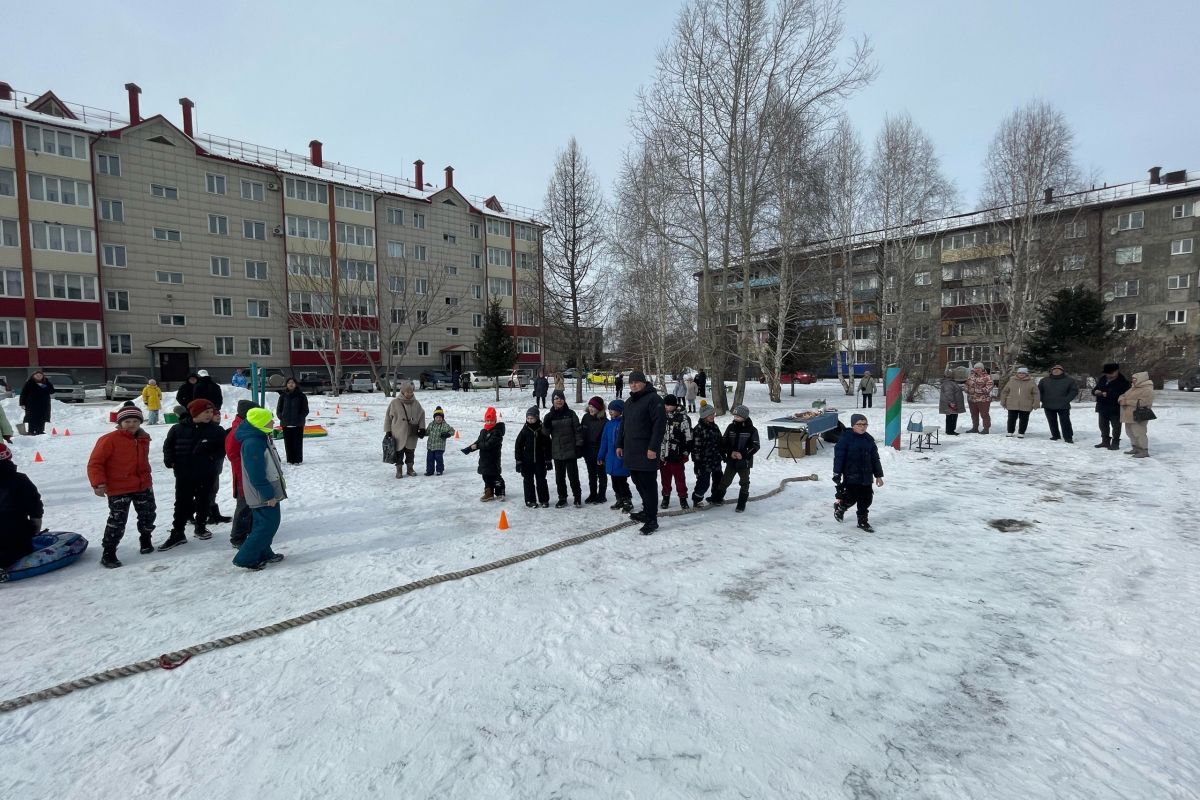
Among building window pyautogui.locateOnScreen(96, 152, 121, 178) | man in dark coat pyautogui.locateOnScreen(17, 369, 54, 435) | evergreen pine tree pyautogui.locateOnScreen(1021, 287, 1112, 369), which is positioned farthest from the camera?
building window pyautogui.locateOnScreen(96, 152, 121, 178)

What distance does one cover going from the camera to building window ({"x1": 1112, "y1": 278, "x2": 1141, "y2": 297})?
42.6 metres

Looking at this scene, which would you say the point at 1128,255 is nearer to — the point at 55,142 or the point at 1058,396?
the point at 1058,396

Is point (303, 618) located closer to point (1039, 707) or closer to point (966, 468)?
point (1039, 707)

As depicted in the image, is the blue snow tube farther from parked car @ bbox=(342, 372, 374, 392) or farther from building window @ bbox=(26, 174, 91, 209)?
building window @ bbox=(26, 174, 91, 209)

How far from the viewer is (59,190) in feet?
109

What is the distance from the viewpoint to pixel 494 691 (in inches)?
134

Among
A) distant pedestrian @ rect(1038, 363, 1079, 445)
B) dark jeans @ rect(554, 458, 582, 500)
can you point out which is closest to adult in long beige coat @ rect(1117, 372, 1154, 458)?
distant pedestrian @ rect(1038, 363, 1079, 445)

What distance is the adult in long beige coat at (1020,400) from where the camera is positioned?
41.4 feet

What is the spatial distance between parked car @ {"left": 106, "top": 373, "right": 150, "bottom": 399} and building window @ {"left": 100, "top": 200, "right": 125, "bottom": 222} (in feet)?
38.0

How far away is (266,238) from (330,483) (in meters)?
39.4

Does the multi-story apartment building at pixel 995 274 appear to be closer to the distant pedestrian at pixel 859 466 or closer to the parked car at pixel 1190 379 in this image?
the parked car at pixel 1190 379

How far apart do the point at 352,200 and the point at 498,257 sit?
14357 mm

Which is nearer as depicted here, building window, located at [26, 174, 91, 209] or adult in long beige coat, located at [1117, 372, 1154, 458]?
adult in long beige coat, located at [1117, 372, 1154, 458]

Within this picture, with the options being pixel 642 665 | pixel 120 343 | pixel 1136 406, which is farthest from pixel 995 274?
pixel 120 343
